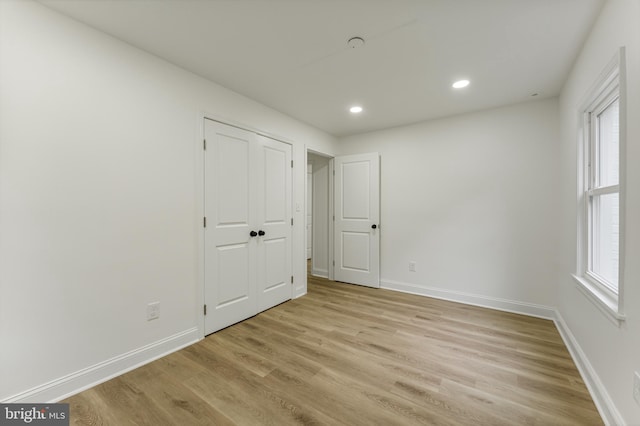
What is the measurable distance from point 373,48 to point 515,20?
3.04 feet

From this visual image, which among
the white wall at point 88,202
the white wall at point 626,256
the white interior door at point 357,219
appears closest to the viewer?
the white wall at point 626,256

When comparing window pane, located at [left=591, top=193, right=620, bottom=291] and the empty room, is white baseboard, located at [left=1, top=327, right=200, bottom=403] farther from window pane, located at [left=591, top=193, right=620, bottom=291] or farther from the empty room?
window pane, located at [left=591, top=193, right=620, bottom=291]

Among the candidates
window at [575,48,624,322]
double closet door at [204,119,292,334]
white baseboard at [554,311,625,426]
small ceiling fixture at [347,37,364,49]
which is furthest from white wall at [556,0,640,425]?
double closet door at [204,119,292,334]

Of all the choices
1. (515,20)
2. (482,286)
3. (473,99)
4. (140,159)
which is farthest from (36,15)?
(482,286)

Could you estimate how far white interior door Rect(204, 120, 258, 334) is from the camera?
2602 millimetres

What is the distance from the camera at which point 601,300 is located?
163cm

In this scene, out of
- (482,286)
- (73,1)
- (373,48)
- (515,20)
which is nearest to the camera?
(73,1)

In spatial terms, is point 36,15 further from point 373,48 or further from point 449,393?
point 449,393

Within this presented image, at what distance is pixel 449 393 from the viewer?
1.76 metres

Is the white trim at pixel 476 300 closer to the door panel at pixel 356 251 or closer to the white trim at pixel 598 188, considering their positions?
the door panel at pixel 356 251

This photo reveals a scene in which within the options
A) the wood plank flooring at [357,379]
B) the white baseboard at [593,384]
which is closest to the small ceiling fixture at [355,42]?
the wood plank flooring at [357,379]

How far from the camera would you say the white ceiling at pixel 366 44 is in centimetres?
166

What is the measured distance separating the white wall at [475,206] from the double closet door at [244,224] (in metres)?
1.65

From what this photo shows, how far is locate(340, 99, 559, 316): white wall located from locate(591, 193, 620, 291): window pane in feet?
3.32
